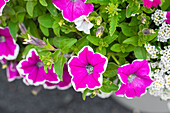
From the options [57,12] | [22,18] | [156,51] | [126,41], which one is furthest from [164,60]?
[22,18]

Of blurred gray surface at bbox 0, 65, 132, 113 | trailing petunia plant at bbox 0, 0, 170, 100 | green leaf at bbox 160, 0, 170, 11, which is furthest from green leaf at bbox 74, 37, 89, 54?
blurred gray surface at bbox 0, 65, 132, 113

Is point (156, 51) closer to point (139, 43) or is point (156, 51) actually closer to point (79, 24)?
point (139, 43)

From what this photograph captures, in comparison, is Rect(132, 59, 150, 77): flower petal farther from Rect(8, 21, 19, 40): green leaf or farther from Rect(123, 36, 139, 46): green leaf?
Rect(8, 21, 19, 40): green leaf

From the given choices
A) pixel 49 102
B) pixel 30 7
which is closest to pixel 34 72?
pixel 30 7

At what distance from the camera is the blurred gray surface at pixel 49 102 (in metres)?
1.87

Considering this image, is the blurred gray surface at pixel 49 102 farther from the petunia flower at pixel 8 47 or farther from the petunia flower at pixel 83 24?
the petunia flower at pixel 83 24

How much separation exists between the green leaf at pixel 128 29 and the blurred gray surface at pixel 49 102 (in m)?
1.07

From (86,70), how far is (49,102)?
1105 mm

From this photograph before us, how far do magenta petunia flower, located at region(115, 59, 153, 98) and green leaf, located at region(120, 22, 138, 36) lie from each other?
13cm

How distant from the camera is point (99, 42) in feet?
2.85

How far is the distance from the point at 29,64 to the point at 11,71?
0.26 m

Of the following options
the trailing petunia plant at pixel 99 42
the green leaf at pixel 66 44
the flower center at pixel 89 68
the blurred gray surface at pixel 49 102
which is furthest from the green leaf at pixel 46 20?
the blurred gray surface at pixel 49 102

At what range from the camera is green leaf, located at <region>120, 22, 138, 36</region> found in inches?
34.9

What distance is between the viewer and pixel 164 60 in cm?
88
